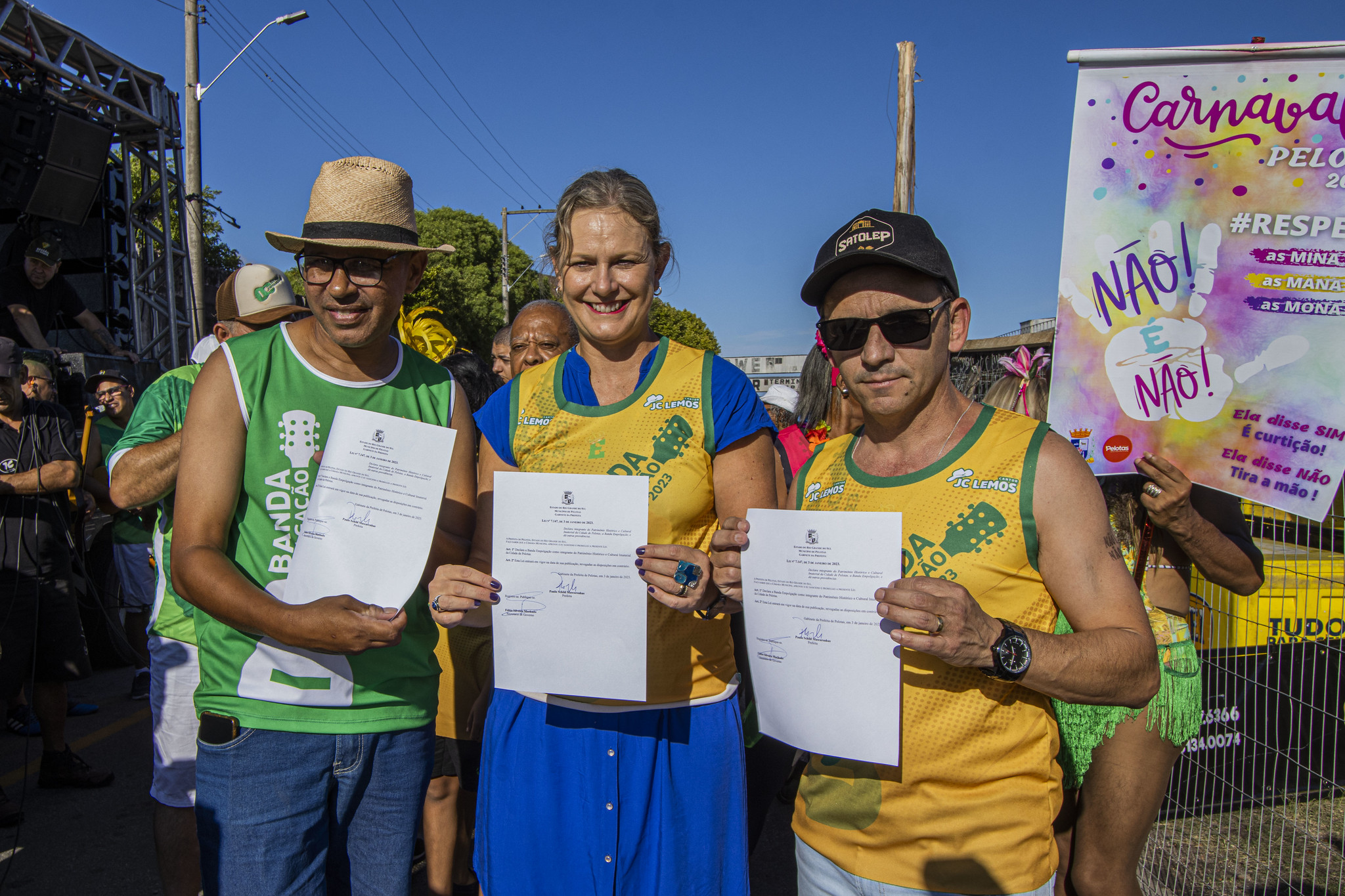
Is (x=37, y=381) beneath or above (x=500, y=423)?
above

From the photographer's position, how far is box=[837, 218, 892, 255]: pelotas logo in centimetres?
163

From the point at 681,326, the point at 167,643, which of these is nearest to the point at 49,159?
the point at 167,643

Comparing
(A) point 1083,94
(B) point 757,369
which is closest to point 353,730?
(A) point 1083,94

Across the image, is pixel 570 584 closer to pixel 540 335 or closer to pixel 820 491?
pixel 820 491

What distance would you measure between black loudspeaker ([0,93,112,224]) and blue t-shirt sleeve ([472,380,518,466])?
11.4 meters

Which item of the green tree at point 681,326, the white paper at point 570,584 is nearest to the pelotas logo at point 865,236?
the white paper at point 570,584

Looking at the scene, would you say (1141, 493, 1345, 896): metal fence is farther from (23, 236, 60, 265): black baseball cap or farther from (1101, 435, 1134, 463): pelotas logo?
(23, 236, 60, 265): black baseball cap

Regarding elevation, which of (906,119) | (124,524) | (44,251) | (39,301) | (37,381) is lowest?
(124,524)

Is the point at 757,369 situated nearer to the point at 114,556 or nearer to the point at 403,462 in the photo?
the point at 114,556

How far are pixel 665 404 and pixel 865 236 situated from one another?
1.95 ft

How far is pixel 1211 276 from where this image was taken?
2074 mm

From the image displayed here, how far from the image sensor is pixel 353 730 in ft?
6.01

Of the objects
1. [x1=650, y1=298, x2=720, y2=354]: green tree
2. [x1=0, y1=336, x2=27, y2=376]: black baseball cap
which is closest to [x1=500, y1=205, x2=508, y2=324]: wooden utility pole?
[x1=650, y1=298, x2=720, y2=354]: green tree

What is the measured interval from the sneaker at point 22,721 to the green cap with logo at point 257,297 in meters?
3.44
